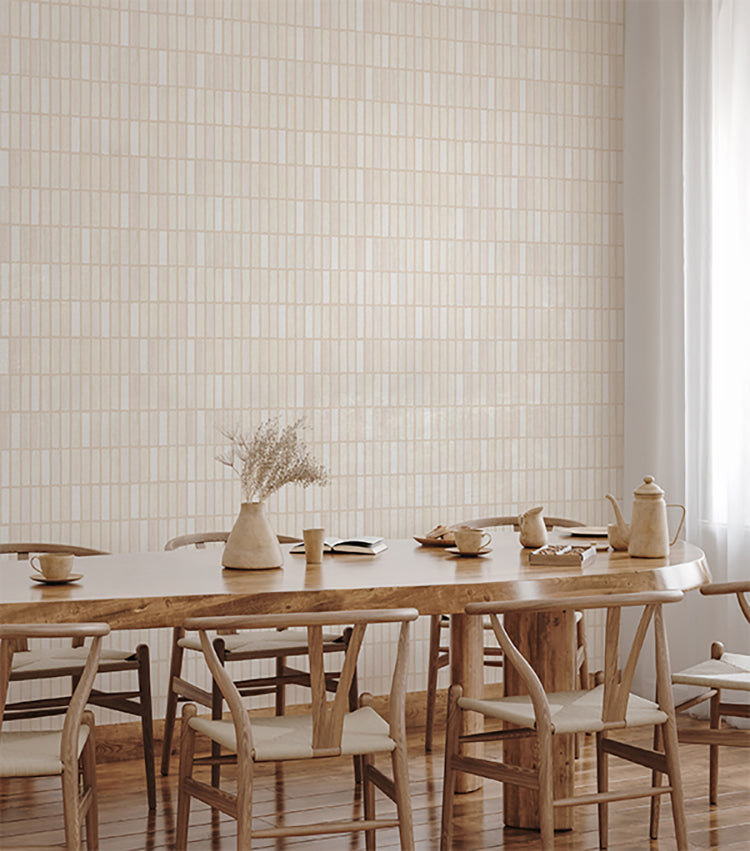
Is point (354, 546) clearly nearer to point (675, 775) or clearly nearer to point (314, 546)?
point (314, 546)

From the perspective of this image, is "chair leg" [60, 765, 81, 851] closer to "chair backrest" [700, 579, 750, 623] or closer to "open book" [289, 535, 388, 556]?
"open book" [289, 535, 388, 556]

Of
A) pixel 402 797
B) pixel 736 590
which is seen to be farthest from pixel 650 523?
pixel 402 797

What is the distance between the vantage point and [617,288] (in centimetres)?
527

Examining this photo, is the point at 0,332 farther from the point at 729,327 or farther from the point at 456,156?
the point at 729,327

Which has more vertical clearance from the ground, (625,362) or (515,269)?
(515,269)

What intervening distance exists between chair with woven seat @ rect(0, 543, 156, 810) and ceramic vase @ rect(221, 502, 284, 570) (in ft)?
1.85

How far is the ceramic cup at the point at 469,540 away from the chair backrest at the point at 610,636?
0.57m

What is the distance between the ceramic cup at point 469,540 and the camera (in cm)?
347

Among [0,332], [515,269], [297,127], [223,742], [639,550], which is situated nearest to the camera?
[223,742]

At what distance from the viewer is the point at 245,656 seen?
382 cm

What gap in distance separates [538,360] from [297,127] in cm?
138

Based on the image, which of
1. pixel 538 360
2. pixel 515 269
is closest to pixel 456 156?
pixel 515 269

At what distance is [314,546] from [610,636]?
915 mm

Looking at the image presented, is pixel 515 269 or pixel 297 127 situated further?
pixel 515 269
